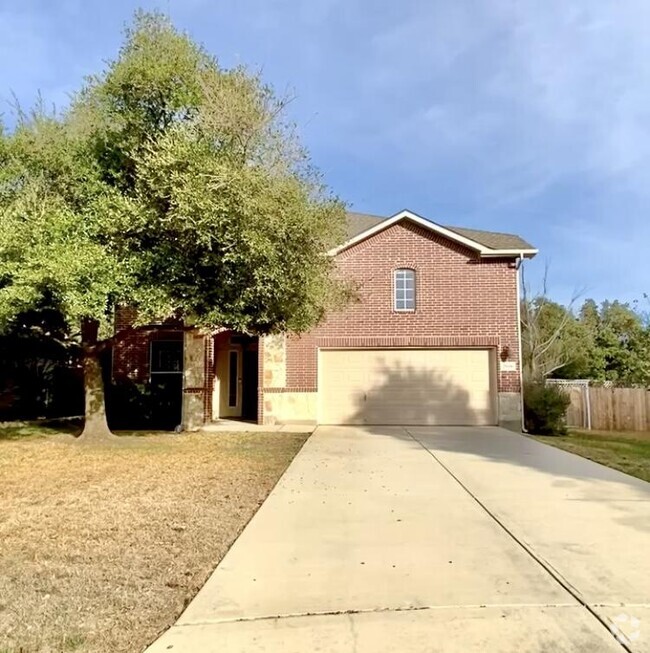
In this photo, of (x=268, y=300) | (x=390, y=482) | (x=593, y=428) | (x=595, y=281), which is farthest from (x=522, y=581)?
(x=595, y=281)

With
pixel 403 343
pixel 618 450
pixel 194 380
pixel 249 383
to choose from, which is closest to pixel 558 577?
pixel 618 450

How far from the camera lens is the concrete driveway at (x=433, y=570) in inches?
128

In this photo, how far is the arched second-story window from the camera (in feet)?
54.4

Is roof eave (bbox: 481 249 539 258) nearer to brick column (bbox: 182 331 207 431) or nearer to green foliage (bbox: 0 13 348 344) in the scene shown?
green foliage (bbox: 0 13 348 344)

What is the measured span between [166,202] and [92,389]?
5.03 m

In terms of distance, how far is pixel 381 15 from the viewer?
→ 11.5 metres

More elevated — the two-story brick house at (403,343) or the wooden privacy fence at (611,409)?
the two-story brick house at (403,343)

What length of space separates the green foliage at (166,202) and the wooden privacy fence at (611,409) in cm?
1181

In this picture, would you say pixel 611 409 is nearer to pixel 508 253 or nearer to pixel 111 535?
pixel 508 253

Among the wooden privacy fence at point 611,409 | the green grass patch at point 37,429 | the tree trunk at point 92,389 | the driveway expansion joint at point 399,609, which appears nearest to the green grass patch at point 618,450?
the wooden privacy fence at point 611,409

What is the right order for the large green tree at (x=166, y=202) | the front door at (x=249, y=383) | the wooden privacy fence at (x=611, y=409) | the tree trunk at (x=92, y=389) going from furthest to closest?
the wooden privacy fence at (x=611, y=409)
the front door at (x=249, y=383)
the tree trunk at (x=92, y=389)
the large green tree at (x=166, y=202)

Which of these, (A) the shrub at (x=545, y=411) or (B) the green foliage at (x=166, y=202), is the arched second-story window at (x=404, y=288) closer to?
(A) the shrub at (x=545, y=411)

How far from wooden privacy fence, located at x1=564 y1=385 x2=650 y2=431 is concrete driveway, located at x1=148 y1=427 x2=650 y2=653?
12049 mm

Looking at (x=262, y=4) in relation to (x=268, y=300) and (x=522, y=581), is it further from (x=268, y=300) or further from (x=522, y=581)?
(x=522, y=581)
